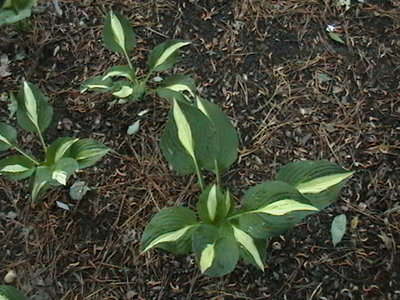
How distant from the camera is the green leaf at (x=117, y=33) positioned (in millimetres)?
1829

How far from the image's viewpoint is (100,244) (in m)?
1.72

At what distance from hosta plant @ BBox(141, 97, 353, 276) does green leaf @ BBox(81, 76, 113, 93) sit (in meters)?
0.36

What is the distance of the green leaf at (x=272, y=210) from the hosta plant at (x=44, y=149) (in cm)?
45

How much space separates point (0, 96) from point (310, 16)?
1083mm

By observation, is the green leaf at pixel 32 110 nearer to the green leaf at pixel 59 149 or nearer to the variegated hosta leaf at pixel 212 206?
the green leaf at pixel 59 149

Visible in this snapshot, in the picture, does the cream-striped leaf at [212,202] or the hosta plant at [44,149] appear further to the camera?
the hosta plant at [44,149]

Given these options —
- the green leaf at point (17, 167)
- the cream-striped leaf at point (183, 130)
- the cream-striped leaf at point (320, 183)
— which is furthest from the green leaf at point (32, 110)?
the cream-striped leaf at point (320, 183)

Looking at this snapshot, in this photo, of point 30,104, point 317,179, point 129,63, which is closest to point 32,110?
point 30,104

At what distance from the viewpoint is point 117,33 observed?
1836 mm

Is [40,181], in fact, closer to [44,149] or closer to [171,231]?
[44,149]

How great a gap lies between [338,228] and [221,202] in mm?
377

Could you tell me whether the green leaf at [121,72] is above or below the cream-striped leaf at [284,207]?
above

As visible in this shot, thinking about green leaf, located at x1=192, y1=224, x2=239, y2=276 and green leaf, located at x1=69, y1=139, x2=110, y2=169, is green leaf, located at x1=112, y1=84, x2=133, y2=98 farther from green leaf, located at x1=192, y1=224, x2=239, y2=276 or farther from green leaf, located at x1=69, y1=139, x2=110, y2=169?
green leaf, located at x1=192, y1=224, x2=239, y2=276

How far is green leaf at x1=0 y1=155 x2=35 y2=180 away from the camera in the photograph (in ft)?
5.40
